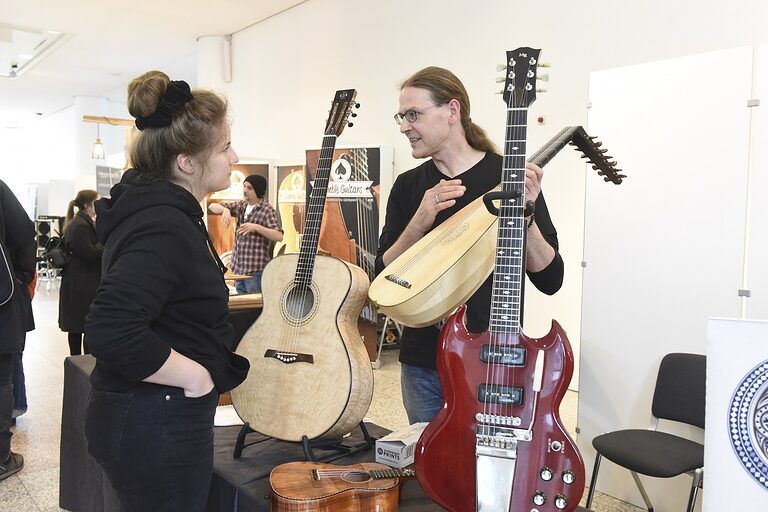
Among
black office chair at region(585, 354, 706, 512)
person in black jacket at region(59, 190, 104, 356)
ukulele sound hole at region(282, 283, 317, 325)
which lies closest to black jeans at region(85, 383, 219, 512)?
ukulele sound hole at region(282, 283, 317, 325)

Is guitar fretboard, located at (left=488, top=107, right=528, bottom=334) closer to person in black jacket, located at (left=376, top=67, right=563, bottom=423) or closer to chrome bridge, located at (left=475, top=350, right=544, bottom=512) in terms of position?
chrome bridge, located at (left=475, top=350, right=544, bottom=512)

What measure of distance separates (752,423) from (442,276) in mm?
689

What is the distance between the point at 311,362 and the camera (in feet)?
6.39

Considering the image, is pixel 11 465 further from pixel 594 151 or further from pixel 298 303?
pixel 594 151

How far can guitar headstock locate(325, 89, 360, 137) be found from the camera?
2.32 metres

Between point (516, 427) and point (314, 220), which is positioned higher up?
point (314, 220)

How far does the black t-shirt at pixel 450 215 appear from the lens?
172 cm

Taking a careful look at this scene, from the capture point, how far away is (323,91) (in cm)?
754

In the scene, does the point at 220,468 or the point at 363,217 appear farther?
the point at 363,217

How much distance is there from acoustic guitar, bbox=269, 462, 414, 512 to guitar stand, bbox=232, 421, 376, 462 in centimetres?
18

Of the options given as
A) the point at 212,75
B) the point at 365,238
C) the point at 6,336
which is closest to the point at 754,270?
the point at 6,336

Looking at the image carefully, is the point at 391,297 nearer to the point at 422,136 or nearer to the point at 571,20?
the point at 422,136

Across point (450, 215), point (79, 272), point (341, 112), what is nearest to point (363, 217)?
point (79, 272)

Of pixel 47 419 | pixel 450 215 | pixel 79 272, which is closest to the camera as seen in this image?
pixel 450 215
